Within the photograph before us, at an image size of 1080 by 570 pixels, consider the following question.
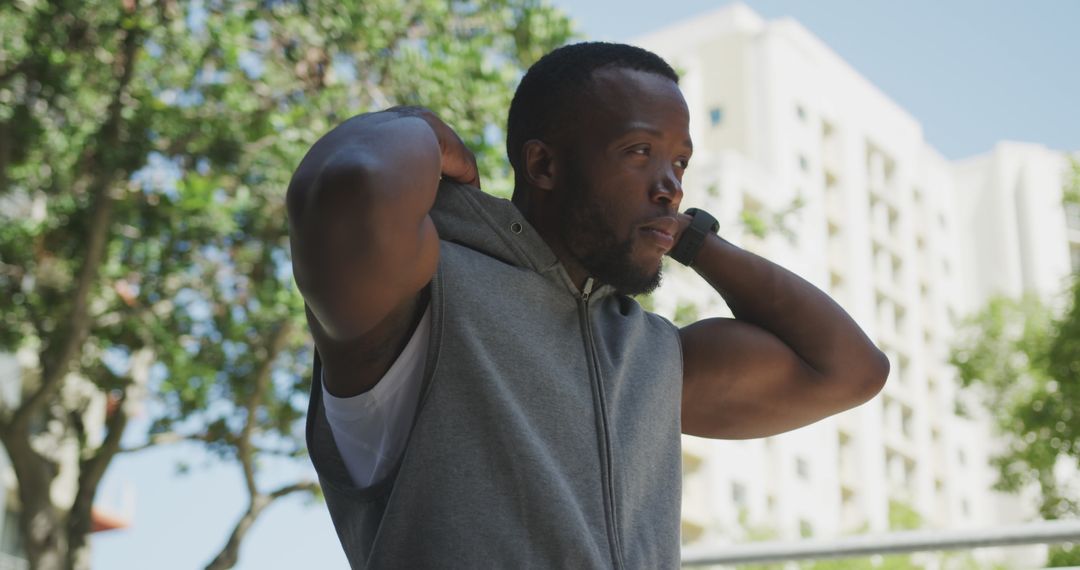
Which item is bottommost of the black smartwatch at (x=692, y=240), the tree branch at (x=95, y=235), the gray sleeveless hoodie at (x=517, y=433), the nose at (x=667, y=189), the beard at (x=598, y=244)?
the gray sleeveless hoodie at (x=517, y=433)

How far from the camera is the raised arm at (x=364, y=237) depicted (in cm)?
172

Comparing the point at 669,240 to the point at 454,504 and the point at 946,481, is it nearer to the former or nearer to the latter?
the point at 454,504

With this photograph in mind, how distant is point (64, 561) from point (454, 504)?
9.73 meters

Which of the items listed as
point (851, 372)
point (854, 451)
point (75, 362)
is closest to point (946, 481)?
point (854, 451)

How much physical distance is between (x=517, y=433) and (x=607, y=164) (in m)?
0.45

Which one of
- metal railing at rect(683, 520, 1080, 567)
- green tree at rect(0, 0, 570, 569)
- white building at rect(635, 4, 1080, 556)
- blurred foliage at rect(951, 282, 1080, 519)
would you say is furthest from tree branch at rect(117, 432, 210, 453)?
white building at rect(635, 4, 1080, 556)

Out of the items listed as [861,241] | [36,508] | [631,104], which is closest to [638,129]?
[631,104]

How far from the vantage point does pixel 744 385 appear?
2418mm

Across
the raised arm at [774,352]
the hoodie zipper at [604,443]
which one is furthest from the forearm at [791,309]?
the hoodie zipper at [604,443]

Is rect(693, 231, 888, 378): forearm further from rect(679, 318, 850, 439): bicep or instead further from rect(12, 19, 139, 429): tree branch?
rect(12, 19, 139, 429): tree branch

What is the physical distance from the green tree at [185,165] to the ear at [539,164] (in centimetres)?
713

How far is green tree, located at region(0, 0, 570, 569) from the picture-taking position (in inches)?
388

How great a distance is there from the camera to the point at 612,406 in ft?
6.75

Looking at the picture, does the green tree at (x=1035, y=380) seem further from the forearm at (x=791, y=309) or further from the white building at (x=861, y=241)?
the forearm at (x=791, y=309)
